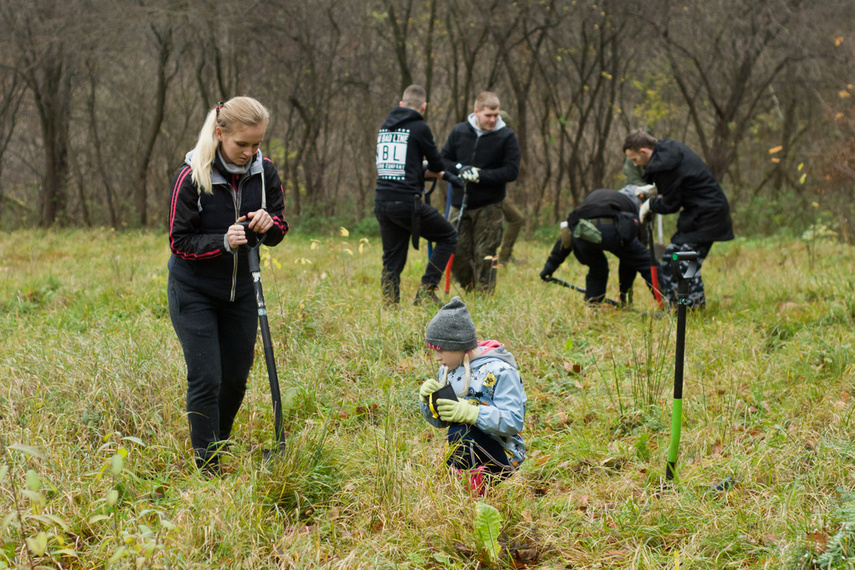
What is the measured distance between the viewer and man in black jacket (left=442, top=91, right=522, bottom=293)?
7090 millimetres

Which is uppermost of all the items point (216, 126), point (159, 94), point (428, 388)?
point (159, 94)

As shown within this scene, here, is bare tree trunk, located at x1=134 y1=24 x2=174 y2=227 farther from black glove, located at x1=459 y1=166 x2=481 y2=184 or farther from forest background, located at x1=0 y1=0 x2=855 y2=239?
black glove, located at x1=459 y1=166 x2=481 y2=184

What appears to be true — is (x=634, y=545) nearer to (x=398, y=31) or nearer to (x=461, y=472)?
(x=461, y=472)

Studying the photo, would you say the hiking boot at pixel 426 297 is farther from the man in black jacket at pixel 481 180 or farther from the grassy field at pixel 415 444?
the man in black jacket at pixel 481 180

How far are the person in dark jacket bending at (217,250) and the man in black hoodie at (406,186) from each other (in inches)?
110

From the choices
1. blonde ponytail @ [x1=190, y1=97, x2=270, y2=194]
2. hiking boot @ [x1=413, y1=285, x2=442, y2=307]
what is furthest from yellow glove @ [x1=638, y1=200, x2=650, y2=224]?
blonde ponytail @ [x1=190, y1=97, x2=270, y2=194]

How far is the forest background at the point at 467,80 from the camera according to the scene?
14.1 m

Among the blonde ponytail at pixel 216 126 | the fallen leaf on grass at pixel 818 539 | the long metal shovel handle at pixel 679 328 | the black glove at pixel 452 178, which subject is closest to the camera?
the fallen leaf on grass at pixel 818 539

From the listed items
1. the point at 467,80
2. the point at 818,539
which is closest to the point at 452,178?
the point at 818,539

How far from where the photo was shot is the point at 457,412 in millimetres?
3010

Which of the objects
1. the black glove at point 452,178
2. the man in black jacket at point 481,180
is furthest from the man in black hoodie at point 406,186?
the man in black jacket at point 481,180

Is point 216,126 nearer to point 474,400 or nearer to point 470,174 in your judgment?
point 474,400

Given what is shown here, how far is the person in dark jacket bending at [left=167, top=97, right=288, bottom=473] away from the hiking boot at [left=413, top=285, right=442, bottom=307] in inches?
109

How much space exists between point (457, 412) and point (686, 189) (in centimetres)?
432
